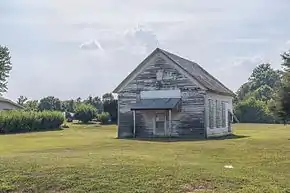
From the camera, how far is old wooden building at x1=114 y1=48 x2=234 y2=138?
4050 cm

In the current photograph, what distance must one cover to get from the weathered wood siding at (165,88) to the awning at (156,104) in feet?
2.04

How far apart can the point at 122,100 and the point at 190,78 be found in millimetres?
5918

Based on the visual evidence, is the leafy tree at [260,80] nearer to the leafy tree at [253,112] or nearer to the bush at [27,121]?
the leafy tree at [253,112]

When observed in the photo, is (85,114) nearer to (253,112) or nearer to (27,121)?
(27,121)

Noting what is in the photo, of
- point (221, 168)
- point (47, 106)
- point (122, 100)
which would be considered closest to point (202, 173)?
point (221, 168)

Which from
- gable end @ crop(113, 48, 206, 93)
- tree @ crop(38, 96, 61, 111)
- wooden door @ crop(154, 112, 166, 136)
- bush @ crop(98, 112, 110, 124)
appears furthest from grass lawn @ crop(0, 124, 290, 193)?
tree @ crop(38, 96, 61, 111)

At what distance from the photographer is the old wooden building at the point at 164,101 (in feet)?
133

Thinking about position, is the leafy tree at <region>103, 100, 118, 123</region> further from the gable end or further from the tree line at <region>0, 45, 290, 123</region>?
the gable end

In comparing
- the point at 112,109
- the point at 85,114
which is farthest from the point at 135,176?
the point at 85,114

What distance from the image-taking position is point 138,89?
42.0 m

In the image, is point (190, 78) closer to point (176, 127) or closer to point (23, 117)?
point (176, 127)

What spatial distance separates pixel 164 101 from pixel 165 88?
3.36 ft

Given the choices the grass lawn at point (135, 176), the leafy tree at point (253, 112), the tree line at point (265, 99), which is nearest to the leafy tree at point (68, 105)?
the tree line at point (265, 99)

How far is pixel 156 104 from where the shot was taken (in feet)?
133
